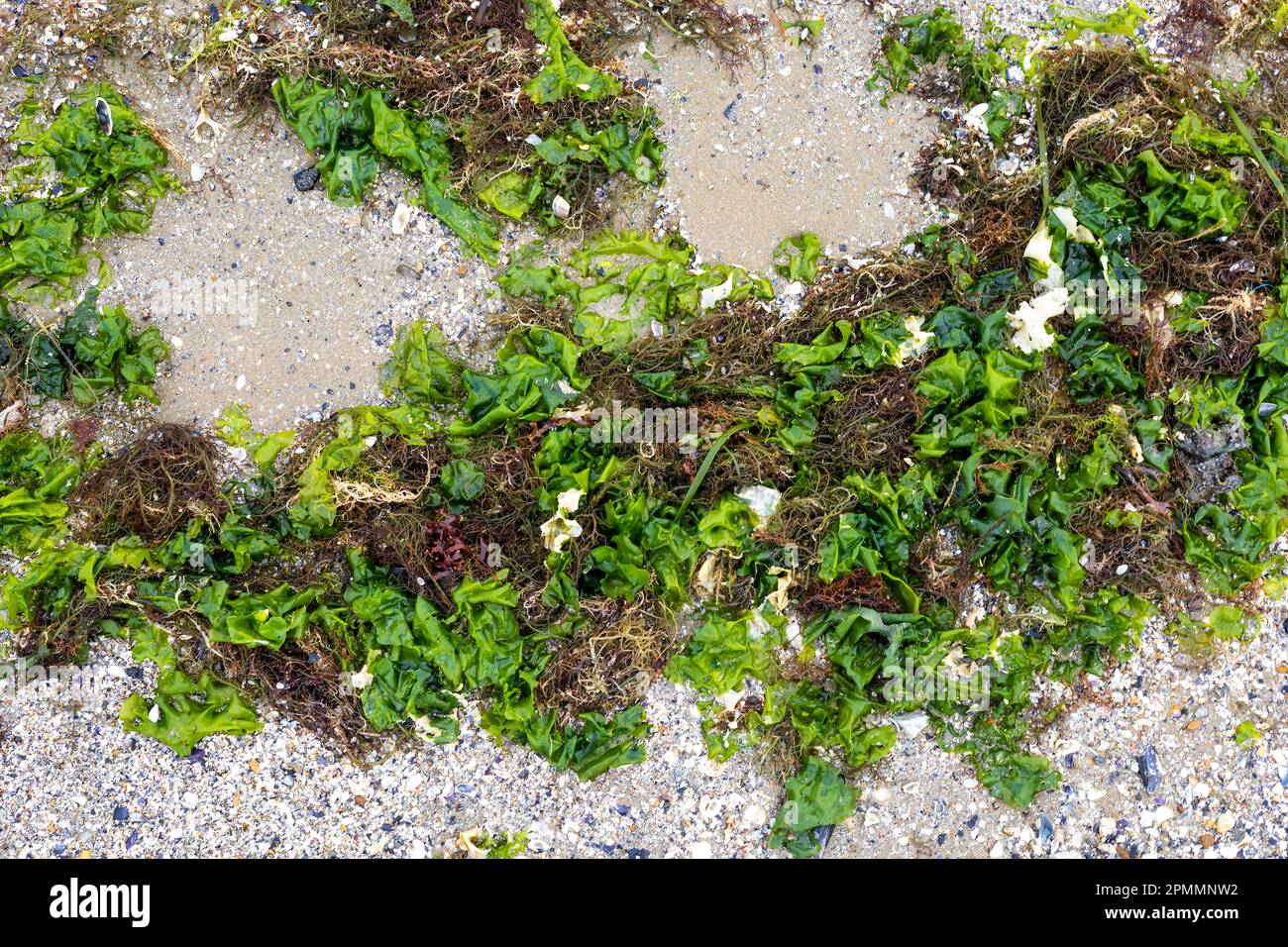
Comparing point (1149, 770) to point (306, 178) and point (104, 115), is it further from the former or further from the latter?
point (104, 115)

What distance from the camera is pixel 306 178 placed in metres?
3.16

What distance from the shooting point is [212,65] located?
315 cm

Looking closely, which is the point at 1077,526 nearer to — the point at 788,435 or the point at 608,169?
the point at 788,435

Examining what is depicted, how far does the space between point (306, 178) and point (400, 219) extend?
365 mm

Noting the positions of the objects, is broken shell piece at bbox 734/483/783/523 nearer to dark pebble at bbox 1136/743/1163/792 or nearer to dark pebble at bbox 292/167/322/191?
dark pebble at bbox 1136/743/1163/792

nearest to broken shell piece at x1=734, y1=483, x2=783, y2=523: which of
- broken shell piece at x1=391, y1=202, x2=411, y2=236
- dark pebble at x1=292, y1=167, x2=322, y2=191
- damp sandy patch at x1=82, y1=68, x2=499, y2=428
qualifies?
damp sandy patch at x1=82, y1=68, x2=499, y2=428

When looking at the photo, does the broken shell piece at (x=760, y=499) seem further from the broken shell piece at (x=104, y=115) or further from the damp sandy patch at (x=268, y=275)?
the broken shell piece at (x=104, y=115)

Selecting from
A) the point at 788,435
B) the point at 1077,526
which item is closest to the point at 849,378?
the point at 788,435

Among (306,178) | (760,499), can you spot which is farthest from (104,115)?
(760,499)

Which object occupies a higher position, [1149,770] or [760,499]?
[760,499]

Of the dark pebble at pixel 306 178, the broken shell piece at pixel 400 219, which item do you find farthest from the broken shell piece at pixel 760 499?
the dark pebble at pixel 306 178

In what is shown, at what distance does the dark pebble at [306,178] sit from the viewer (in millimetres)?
3162

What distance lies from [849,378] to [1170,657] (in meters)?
1.53

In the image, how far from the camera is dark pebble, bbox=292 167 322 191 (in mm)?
3162
